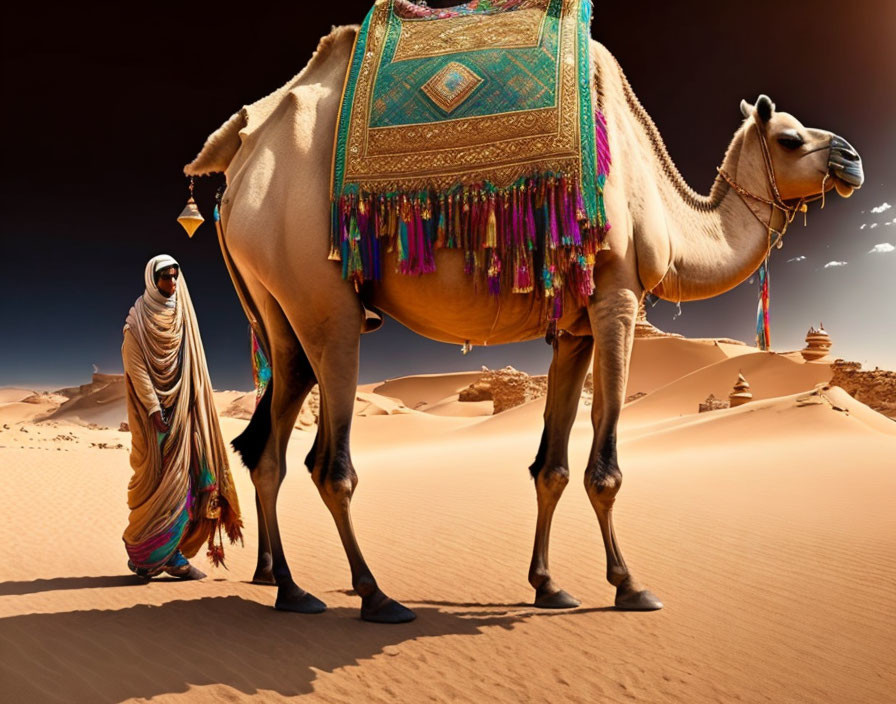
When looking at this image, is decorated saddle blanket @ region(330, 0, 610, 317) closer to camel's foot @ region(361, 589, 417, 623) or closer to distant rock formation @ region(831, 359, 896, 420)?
camel's foot @ region(361, 589, 417, 623)

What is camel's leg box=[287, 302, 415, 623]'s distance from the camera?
15.6ft

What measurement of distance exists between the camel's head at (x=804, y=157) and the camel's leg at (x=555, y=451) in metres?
1.91

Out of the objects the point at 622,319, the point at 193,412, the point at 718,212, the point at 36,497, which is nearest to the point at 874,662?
the point at 622,319

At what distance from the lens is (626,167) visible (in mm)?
5039

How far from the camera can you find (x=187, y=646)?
4.27 m

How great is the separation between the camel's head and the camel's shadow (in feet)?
12.0

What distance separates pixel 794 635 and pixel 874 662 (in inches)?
19.8

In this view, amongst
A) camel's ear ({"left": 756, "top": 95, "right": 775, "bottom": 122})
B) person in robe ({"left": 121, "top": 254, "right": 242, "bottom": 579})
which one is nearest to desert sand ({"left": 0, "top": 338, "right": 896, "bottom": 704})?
person in robe ({"left": 121, "top": 254, "right": 242, "bottom": 579})

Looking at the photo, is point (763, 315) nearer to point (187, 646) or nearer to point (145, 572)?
point (187, 646)

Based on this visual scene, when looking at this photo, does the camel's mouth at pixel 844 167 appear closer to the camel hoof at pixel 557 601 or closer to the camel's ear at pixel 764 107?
the camel's ear at pixel 764 107

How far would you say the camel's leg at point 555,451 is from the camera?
5297 mm

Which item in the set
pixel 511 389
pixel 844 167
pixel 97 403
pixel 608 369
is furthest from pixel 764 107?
pixel 97 403

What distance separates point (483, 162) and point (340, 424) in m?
1.86

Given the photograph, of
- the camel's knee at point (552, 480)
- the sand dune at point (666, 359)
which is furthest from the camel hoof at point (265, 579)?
the sand dune at point (666, 359)
